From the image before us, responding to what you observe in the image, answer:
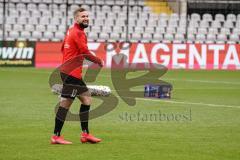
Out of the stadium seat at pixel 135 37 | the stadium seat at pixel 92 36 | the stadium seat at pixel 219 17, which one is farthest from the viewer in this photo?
the stadium seat at pixel 219 17

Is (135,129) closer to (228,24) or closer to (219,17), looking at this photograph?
(228,24)

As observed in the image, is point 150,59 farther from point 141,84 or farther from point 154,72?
point 141,84

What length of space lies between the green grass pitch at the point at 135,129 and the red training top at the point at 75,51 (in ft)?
3.68

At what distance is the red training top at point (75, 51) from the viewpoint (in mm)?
11211

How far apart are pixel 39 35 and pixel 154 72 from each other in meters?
8.56

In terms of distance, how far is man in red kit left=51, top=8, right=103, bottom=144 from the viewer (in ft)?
36.8

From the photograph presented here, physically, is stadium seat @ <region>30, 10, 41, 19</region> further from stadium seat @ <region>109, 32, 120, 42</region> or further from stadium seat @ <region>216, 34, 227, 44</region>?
stadium seat @ <region>216, 34, 227, 44</region>

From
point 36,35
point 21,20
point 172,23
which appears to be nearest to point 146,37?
point 172,23

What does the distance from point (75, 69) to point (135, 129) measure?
2279mm

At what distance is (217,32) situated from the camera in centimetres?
3988

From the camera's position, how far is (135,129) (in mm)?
13203

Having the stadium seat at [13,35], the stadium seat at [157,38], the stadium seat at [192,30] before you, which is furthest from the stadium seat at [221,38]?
the stadium seat at [13,35]

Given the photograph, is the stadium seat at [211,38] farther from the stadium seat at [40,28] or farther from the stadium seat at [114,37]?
the stadium seat at [40,28]

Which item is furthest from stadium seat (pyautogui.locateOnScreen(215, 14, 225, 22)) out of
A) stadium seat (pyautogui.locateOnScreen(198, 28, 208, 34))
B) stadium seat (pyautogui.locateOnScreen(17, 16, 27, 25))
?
stadium seat (pyautogui.locateOnScreen(17, 16, 27, 25))
